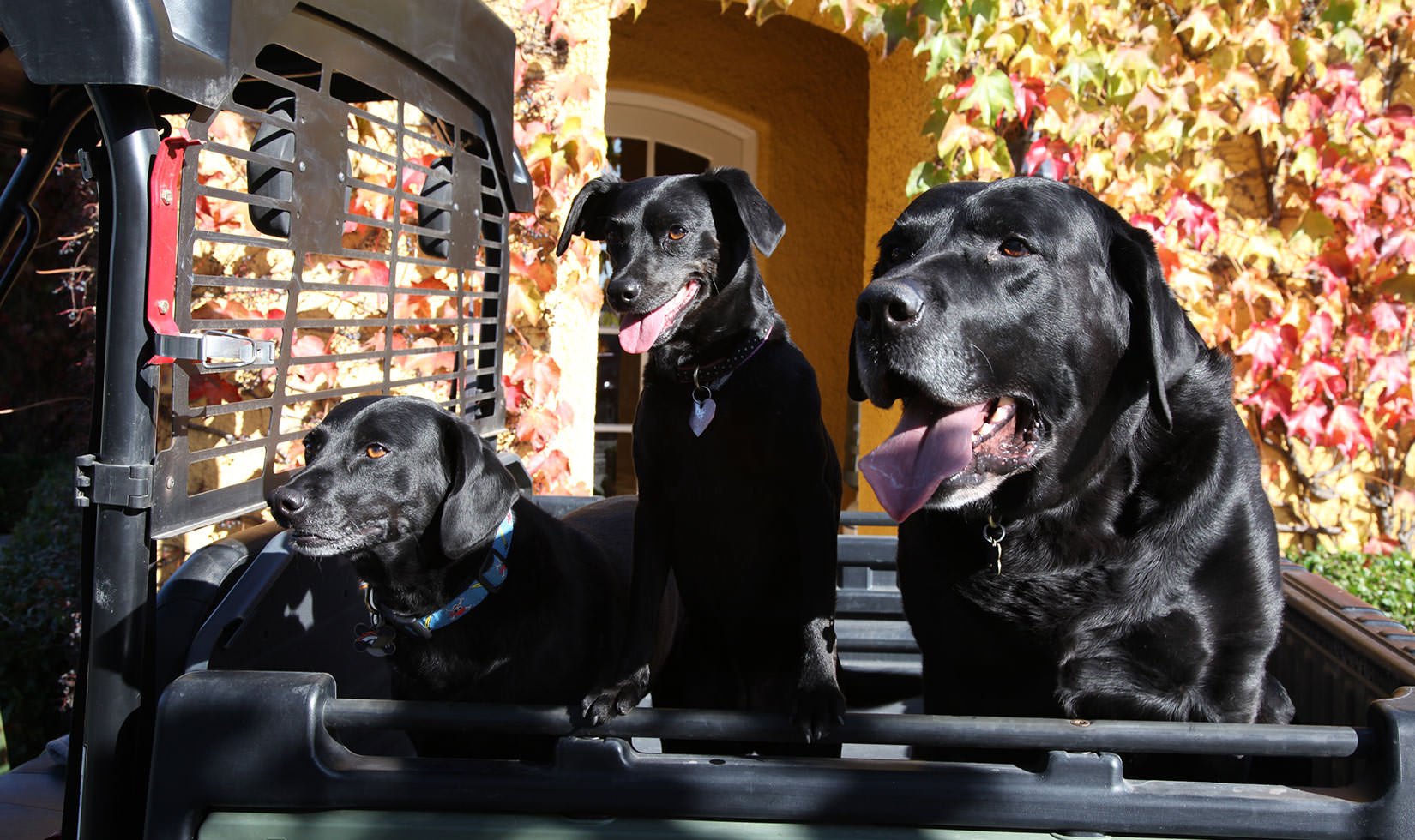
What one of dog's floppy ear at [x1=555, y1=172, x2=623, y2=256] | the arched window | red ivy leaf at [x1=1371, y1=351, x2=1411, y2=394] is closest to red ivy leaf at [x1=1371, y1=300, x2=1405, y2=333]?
red ivy leaf at [x1=1371, y1=351, x2=1411, y2=394]

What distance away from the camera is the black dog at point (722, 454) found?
2.26m

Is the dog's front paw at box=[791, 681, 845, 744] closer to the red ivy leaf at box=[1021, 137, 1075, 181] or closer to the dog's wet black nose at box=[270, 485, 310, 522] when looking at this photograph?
the dog's wet black nose at box=[270, 485, 310, 522]

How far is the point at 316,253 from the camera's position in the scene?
6.76 feet

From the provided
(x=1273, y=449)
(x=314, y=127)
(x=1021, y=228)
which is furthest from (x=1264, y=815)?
(x=1273, y=449)

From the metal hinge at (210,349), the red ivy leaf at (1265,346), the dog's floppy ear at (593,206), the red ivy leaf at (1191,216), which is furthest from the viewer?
the red ivy leaf at (1265,346)

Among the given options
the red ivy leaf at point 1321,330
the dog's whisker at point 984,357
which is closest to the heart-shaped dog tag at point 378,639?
the dog's whisker at point 984,357

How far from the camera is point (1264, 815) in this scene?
1.32m

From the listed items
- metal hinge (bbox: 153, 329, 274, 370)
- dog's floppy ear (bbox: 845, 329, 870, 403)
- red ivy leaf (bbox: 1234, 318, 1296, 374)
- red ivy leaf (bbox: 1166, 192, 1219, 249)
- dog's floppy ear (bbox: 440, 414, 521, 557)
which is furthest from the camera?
red ivy leaf (bbox: 1234, 318, 1296, 374)

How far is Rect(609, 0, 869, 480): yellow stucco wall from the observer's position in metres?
6.64

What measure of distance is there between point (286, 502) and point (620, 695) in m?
0.72

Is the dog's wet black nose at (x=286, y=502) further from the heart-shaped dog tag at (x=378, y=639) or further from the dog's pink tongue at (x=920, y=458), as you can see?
the dog's pink tongue at (x=920, y=458)

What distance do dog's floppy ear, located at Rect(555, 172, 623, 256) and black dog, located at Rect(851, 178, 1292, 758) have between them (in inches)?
44.5

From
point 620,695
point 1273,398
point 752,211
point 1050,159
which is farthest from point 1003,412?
point 1273,398

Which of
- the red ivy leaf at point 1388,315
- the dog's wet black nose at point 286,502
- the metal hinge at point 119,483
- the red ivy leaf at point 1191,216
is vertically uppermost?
the red ivy leaf at point 1191,216
